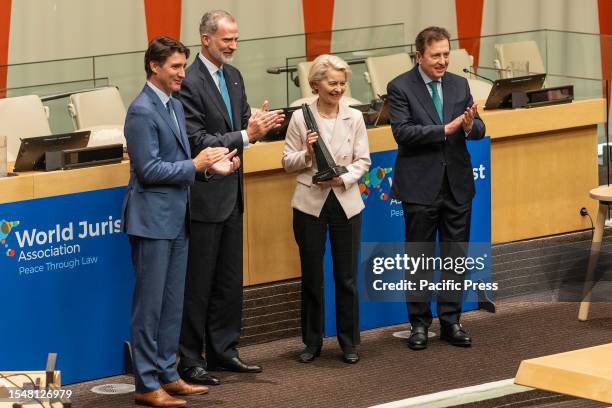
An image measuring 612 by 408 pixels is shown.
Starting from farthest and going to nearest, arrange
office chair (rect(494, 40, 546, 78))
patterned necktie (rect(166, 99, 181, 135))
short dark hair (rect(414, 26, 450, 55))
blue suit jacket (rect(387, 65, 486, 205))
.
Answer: office chair (rect(494, 40, 546, 78)) < blue suit jacket (rect(387, 65, 486, 205)) < short dark hair (rect(414, 26, 450, 55)) < patterned necktie (rect(166, 99, 181, 135))

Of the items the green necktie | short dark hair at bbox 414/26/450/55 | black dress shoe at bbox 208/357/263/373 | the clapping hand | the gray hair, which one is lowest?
black dress shoe at bbox 208/357/263/373

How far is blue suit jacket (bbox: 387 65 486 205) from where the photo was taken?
6.01 meters

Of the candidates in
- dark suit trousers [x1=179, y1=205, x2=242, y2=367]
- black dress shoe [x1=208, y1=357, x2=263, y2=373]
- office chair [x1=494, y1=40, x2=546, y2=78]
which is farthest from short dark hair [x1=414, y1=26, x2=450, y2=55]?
office chair [x1=494, y1=40, x2=546, y2=78]

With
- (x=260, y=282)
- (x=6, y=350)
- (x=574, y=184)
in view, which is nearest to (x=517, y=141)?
(x=574, y=184)

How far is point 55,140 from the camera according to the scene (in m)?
5.68

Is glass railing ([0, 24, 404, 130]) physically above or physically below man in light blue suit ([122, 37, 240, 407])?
above

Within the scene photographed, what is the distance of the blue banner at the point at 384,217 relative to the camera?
6.40 metres

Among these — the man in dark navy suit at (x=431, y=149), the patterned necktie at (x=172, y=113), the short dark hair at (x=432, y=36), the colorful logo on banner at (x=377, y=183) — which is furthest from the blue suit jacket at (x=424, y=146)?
the patterned necktie at (x=172, y=113)

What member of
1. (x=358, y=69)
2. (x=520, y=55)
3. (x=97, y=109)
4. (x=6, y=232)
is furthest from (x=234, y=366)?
(x=520, y=55)

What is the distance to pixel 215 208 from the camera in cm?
557

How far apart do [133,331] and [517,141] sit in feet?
8.57

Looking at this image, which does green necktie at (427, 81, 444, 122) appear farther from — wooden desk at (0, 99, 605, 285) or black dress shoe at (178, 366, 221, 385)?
black dress shoe at (178, 366, 221, 385)

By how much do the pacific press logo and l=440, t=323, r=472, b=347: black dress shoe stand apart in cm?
204

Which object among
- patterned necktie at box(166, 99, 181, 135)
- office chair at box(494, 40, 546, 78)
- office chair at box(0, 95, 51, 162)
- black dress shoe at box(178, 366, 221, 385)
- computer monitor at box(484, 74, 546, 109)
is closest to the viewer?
patterned necktie at box(166, 99, 181, 135)
